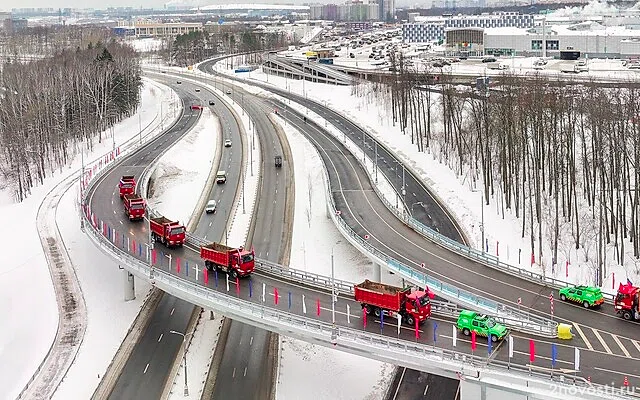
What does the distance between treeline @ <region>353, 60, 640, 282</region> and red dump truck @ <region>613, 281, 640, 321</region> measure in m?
18.8

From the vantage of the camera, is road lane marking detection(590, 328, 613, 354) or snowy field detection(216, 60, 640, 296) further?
snowy field detection(216, 60, 640, 296)

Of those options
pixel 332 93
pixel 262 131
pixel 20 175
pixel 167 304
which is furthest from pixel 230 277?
pixel 332 93

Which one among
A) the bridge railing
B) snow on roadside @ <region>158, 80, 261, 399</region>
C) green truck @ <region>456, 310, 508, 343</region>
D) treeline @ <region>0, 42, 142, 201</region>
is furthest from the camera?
treeline @ <region>0, 42, 142, 201</region>

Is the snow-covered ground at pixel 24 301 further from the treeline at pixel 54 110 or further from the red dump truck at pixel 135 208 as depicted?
the treeline at pixel 54 110

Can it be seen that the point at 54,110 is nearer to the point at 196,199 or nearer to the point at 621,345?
the point at 196,199

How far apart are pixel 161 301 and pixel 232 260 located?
13442 millimetres

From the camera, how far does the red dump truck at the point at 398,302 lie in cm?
4653

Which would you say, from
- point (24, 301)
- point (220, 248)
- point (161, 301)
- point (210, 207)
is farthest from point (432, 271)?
point (210, 207)

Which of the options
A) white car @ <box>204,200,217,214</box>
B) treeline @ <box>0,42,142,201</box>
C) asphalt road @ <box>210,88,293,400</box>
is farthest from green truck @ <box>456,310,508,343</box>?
treeline @ <box>0,42,142,201</box>

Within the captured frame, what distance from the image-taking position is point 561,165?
77.9m

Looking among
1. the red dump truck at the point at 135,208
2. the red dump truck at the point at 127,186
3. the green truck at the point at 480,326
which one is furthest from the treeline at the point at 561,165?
the red dump truck at the point at 127,186

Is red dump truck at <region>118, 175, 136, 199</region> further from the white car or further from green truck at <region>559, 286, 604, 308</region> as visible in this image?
green truck at <region>559, 286, 604, 308</region>

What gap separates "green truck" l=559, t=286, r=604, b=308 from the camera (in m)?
48.8

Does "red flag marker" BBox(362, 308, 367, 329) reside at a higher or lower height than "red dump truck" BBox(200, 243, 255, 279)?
lower
